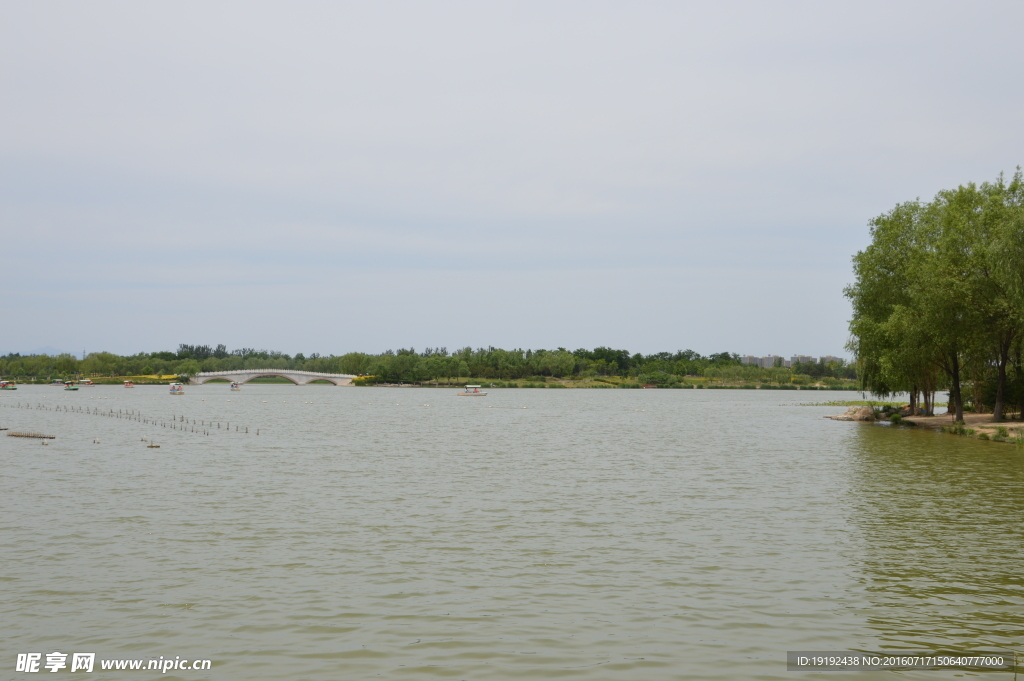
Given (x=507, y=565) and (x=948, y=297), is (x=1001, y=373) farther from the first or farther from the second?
(x=507, y=565)

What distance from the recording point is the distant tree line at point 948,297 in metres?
51.4

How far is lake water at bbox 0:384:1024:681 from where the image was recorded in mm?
12852

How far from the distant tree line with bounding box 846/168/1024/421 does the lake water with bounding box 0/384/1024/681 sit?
1482cm

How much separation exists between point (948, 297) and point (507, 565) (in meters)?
44.7

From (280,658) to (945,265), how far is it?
53.1 metres

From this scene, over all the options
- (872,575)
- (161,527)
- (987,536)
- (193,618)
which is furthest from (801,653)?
(161,527)

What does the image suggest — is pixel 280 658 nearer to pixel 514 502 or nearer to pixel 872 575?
pixel 872 575

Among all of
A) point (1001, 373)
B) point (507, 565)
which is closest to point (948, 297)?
point (1001, 373)

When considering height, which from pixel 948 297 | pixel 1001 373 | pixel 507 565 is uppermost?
pixel 948 297

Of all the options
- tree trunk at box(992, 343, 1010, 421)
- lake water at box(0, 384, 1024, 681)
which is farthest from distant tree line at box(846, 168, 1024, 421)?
lake water at box(0, 384, 1024, 681)

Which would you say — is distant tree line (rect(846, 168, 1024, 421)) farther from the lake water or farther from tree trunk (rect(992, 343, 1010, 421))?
the lake water

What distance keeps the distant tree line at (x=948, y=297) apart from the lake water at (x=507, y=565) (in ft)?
48.6

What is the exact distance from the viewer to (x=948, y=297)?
5150 cm

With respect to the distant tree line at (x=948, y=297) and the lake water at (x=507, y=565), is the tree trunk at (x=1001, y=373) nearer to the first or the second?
the distant tree line at (x=948, y=297)
